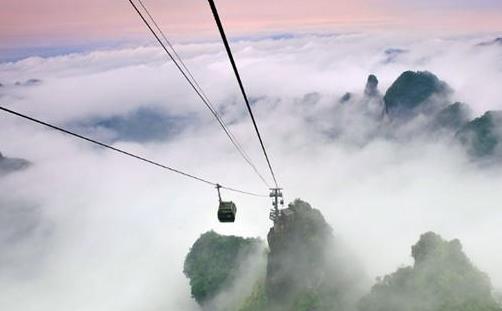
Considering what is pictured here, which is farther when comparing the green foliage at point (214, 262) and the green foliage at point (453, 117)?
the green foliage at point (453, 117)

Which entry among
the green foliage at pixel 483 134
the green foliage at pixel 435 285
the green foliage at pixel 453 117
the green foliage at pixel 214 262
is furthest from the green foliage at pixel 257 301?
the green foliage at pixel 453 117

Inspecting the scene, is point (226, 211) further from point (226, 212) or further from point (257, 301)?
point (257, 301)

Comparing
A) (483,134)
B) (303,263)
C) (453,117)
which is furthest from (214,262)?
(453,117)

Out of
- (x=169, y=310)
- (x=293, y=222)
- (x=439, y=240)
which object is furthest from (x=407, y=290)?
(x=169, y=310)

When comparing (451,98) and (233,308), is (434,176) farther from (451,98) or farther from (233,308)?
(233,308)

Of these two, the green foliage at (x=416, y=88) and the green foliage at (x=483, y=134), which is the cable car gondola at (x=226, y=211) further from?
the green foliage at (x=416, y=88)

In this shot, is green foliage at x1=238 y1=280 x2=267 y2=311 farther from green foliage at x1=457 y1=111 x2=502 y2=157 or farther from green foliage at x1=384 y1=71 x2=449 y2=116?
green foliage at x1=384 y1=71 x2=449 y2=116
